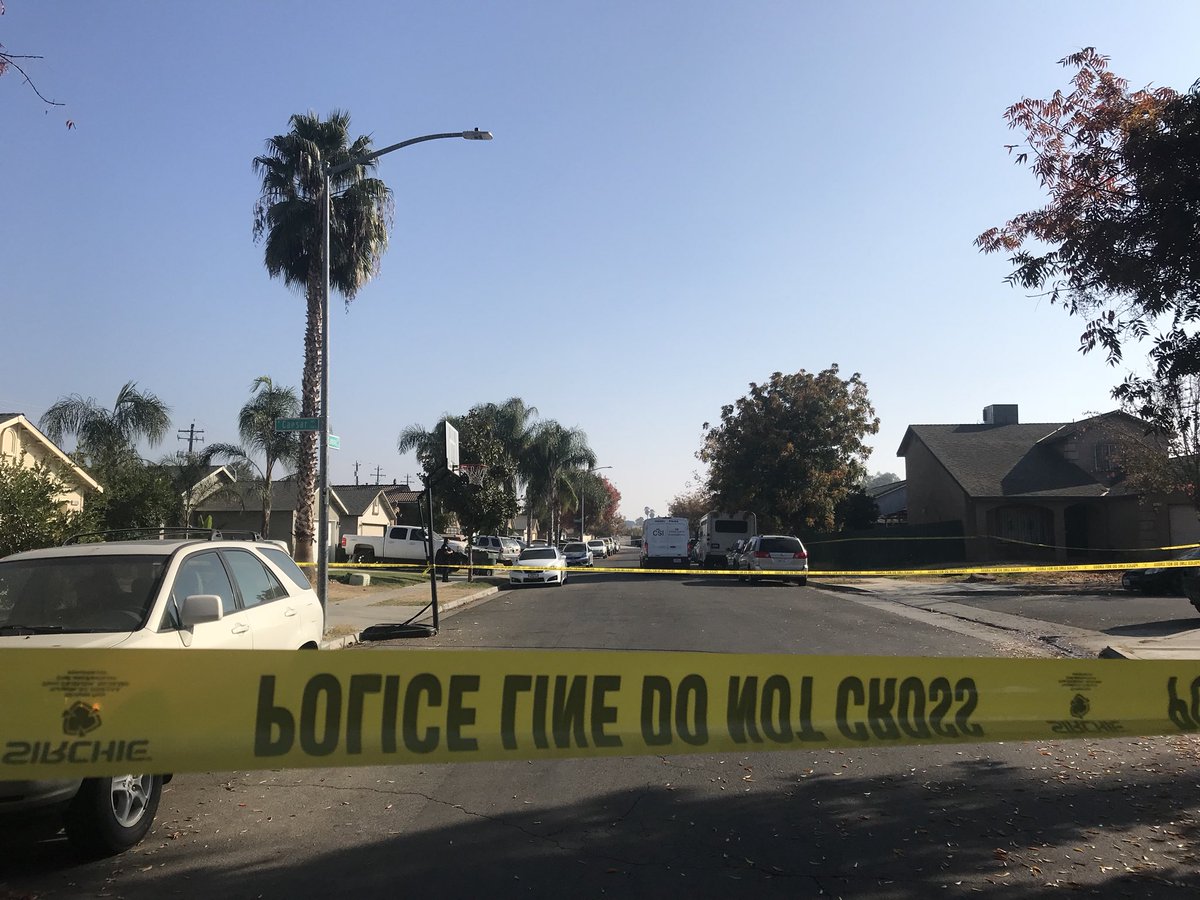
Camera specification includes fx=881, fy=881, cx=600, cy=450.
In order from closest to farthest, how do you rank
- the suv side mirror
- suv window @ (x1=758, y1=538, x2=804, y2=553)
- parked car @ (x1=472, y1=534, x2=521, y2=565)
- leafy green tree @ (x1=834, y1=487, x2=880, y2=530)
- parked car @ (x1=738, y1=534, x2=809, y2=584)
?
the suv side mirror < parked car @ (x1=738, y1=534, x2=809, y2=584) < suv window @ (x1=758, y1=538, x2=804, y2=553) < parked car @ (x1=472, y1=534, x2=521, y2=565) < leafy green tree @ (x1=834, y1=487, x2=880, y2=530)

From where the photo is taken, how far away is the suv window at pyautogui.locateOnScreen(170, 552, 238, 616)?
570cm

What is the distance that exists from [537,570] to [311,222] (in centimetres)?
1286

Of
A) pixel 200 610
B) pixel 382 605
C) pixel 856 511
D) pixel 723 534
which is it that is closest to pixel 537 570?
pixel 382 605

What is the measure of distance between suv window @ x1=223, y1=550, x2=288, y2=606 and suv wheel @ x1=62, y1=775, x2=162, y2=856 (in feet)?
5.81

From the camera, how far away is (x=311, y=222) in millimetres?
23812

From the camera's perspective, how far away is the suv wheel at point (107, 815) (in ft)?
15.0

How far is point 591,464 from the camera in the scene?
66938 millimetres

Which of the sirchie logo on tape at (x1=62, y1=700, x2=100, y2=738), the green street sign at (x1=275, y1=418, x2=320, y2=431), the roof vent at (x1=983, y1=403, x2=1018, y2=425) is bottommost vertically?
the sirchie logo on tape at (x1=62, y1=700, x2=100, y2=738)

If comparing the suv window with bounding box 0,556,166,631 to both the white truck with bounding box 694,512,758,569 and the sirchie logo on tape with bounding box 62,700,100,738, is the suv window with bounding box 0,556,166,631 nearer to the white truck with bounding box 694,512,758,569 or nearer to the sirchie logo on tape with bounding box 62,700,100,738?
the sirchie logo on tape with bounding box 62,700,100,738

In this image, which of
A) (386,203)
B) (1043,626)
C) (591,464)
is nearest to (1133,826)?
(1043,626)

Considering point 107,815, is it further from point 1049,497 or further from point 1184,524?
point 1184,524

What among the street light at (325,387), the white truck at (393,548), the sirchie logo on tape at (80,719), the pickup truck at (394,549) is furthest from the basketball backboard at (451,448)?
the white truck at (393,548)

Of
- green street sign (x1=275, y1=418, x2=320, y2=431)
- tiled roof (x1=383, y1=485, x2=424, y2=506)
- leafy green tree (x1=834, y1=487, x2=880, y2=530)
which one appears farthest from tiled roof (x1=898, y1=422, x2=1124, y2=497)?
tiled roof (x1=383, y1=485, x2=424, y2=506)

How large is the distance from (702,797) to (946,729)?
205 cm
